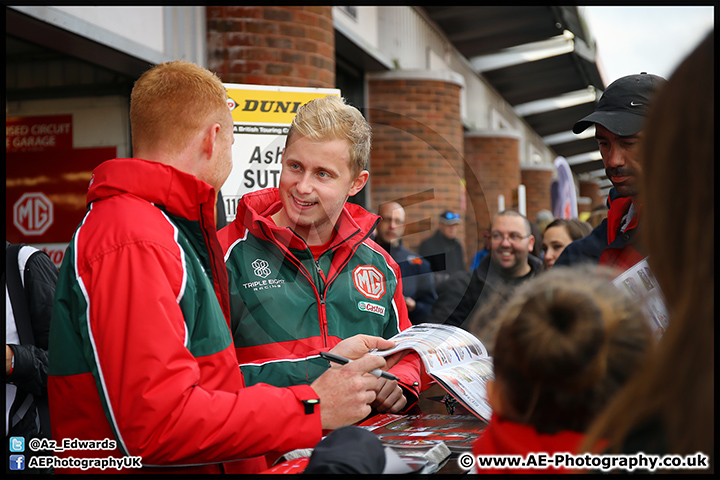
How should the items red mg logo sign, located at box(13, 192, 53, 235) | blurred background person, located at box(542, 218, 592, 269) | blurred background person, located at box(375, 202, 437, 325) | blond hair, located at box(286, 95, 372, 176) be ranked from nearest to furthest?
blond hair, located at box(286, 95, 372, 176), blurred background person, located at box(375, 202, 437, 325), blurred background person, located at box(542, 218, 592, 269), red mg logo sign, located at box(13, 192, 53, 235)

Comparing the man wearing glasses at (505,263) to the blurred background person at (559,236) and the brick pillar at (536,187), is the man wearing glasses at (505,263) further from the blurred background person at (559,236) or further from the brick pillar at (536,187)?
the brick pillar at (536,187)

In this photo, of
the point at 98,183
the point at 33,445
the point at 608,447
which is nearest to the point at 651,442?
the point at 608,447

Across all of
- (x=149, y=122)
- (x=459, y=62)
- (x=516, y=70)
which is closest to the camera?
(x=149, y=122)

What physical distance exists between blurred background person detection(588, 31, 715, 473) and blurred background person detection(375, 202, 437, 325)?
295 cm

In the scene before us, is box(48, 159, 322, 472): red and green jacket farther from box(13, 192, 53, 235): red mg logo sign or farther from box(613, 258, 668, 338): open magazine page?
box(13, 192, 53, 235): red mg logo sign

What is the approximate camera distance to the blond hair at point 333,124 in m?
2.04

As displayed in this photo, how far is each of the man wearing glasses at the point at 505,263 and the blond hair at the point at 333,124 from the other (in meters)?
2.22

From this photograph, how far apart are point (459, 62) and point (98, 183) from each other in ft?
48.1

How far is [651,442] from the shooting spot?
2.59ft

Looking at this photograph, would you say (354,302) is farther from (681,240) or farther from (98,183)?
(681,240)

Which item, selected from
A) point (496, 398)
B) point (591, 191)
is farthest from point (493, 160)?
point (591, 191)

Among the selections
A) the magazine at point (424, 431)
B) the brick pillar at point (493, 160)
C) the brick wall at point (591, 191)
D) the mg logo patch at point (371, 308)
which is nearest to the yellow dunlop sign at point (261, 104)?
the mg logo patch at point (371, 308)

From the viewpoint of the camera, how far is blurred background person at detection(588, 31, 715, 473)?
2.37 feet

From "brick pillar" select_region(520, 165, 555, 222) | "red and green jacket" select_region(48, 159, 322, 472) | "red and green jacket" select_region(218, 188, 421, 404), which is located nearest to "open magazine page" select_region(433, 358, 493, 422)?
"red and green jacket" select_region(218, 188, 421, 404)
